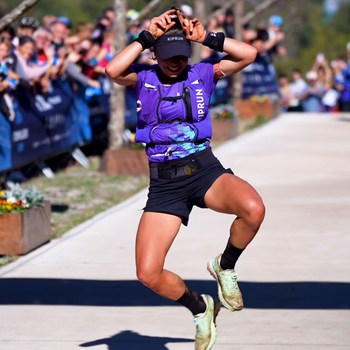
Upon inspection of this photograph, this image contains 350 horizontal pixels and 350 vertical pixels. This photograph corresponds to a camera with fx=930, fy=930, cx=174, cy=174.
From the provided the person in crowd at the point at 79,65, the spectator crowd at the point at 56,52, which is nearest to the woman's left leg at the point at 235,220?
the spectator crowd at the point at 56,52

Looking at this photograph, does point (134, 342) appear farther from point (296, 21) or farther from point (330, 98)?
point (296, 21)

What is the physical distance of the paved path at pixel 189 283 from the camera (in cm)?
597

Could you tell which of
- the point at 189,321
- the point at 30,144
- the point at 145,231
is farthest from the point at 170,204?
the point at 30,144

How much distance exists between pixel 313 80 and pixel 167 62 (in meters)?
25.3

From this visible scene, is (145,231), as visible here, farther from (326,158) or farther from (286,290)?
(326,158)

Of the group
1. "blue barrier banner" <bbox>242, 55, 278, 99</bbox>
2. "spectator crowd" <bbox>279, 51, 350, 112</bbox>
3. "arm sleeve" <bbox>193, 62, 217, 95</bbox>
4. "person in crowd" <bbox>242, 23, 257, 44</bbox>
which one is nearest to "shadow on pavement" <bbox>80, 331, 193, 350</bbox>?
"arm sleeve" <bbox>193, 62, 217, 95</bbox>

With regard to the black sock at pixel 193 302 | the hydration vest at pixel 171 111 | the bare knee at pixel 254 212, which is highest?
the hydration vest at pixel 171 111

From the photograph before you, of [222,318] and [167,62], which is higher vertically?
[167,62]

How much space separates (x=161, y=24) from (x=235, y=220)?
120cm

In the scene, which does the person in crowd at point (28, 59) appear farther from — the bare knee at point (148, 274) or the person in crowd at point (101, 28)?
the bare knee at point (148, 274)

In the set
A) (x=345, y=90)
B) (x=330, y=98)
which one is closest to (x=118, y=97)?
(x=345, y=90)

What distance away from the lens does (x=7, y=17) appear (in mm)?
9062

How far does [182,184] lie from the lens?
5414mm

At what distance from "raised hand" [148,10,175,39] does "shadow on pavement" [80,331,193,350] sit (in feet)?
6.26
